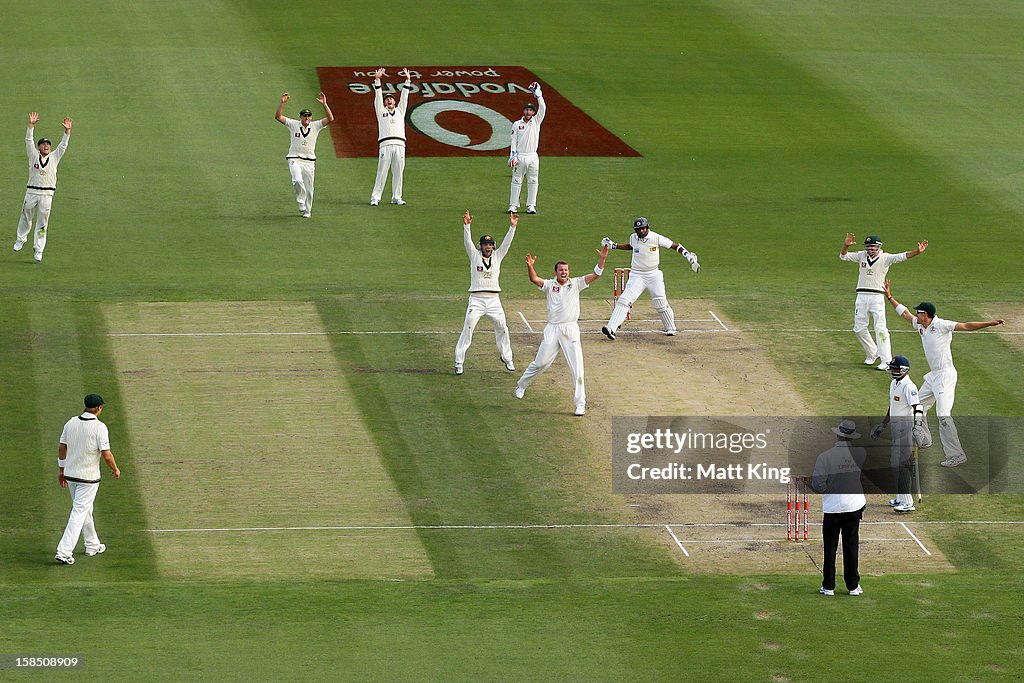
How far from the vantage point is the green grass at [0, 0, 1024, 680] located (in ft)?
59.7

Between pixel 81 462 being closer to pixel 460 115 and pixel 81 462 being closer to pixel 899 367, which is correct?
pixel 899 367

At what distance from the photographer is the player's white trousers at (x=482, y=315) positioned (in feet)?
90.1

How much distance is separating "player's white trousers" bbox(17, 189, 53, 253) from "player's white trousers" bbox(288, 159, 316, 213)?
18.7 ft

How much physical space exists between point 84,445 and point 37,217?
15.0 meters

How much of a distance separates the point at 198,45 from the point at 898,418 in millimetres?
34449

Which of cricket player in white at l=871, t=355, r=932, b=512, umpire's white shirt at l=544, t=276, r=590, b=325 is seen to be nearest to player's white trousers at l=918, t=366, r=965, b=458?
cricket player in white at l=871, t=355, r=932, b=512

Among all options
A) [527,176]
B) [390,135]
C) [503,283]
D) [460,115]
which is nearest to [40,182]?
[390,135]

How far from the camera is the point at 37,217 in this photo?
33.8m

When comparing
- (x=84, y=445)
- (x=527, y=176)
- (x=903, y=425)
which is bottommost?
(x=527, y=176)

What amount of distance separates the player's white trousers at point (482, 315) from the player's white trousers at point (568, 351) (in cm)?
164

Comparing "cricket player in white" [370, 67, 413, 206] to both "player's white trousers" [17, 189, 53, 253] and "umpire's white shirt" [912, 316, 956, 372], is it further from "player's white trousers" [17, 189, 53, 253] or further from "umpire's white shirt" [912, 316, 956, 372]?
"umpire's white shirt" [912, 316, 956, 372]

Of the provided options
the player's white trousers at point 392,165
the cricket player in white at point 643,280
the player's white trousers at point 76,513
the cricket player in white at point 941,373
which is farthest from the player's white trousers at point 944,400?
the player's white trousers at point 392,165

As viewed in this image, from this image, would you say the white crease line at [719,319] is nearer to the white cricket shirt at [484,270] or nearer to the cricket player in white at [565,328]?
the white cricket shirt at [484,270]

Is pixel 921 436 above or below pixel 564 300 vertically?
below
